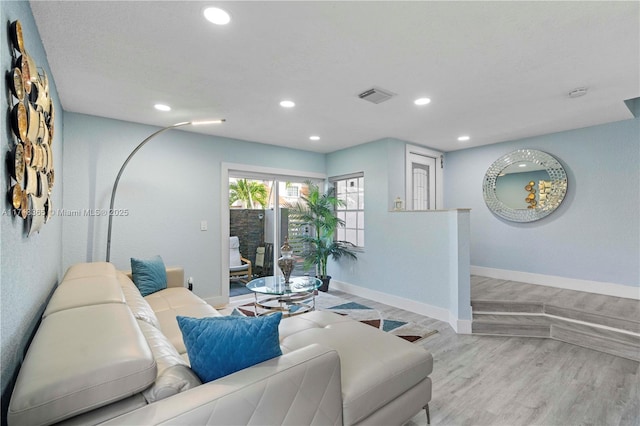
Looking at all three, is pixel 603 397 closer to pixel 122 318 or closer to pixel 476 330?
pixel 476 330

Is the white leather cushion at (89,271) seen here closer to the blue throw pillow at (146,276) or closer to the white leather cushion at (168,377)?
the blue throw pillow at (146,276)

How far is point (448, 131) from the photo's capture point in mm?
3908

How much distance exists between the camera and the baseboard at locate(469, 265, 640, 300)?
349 centimetres

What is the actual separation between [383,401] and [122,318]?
1317mm

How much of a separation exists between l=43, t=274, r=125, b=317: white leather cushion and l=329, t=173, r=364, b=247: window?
3425mm

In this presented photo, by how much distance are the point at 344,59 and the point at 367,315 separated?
287 centimetres

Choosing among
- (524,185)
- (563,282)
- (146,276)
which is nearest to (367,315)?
(146,276)

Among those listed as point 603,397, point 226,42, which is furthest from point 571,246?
point 226,42

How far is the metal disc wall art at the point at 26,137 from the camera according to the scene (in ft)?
3.77

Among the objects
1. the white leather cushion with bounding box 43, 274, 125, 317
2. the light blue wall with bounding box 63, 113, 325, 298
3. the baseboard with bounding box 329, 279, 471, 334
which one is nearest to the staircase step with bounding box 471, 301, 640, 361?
the baseboard with bounding box 329, 279, 471, 334

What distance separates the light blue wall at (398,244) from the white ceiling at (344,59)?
1.03 metres

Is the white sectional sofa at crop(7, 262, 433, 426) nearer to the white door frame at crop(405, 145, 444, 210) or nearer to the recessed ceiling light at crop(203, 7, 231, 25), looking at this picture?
the recessed ceiling light at crop(203, 7, 231, 25)

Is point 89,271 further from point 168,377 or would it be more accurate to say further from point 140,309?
point 168,377

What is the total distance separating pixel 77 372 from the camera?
87cm
